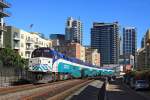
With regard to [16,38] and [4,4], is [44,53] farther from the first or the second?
[16,38]

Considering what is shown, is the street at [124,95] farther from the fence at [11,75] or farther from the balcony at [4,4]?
the balcony at [4,4]

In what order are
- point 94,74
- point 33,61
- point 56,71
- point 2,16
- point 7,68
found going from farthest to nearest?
point 94,74 → point 2,16 → point 7,68 → point 56,71 → point 33,61

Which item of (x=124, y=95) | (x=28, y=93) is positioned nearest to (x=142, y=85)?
(x=124, y=95)

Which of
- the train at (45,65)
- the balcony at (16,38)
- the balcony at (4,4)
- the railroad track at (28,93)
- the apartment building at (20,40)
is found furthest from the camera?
the balcony at (16,38)

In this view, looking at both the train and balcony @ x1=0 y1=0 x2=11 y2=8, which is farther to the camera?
balcony @ x1=0 y1=0 x2=11 y2=8

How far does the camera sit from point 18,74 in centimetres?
6512

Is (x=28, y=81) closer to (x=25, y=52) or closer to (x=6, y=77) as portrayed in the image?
(x=6, y=77)

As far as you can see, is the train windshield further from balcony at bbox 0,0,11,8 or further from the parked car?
balcony at bbox 0,0,11,8

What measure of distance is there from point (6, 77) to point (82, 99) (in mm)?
25205

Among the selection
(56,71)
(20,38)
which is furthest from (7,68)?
(20,38)

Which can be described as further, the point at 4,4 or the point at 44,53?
the point at 4,4

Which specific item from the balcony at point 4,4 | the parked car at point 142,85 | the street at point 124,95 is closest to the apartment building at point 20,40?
the balcony at point 4,4

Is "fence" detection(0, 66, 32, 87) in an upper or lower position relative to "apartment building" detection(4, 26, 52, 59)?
lower

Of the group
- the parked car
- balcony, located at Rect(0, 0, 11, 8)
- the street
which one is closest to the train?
the street
